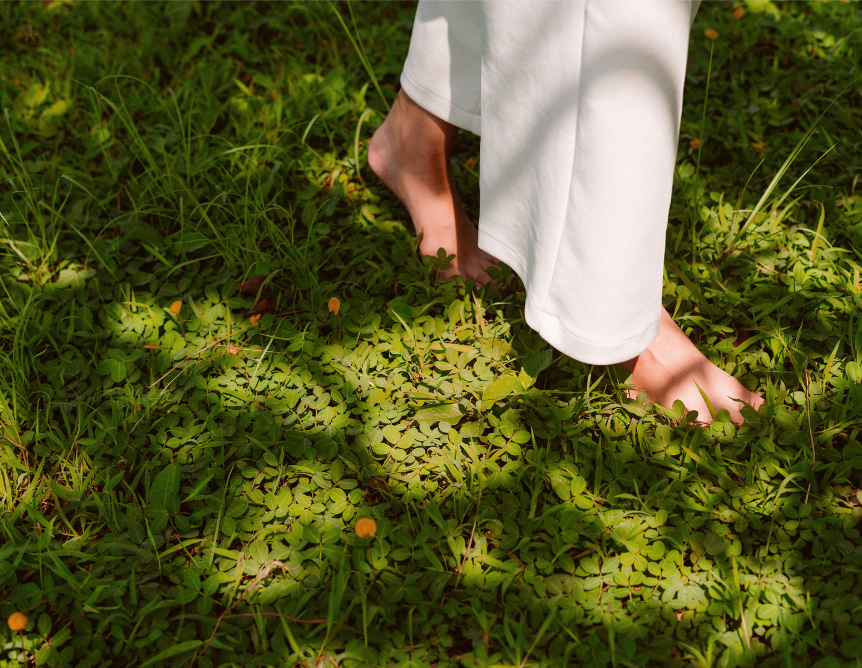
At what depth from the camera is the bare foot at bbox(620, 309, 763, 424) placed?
1.65m

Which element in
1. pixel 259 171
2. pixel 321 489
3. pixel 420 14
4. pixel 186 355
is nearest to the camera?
pixel 321 489

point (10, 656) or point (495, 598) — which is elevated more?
point (495, 598)

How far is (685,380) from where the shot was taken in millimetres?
1655

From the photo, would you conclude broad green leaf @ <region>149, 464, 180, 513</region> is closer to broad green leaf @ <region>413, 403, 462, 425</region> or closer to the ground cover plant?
the ground cover plant

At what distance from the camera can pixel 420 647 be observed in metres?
1.32

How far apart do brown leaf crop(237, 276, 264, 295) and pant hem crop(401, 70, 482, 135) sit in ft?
2.23

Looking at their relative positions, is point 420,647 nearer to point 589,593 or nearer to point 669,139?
point 589,593

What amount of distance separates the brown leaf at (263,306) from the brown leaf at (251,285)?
0.03m

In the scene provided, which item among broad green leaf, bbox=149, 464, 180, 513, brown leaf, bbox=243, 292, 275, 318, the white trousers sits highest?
the white trousers

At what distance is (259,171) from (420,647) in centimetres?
154

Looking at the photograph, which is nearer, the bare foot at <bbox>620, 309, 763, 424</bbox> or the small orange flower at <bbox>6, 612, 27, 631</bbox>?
the small orange flower at <bbox>6, 612, 27, 631</bbox>

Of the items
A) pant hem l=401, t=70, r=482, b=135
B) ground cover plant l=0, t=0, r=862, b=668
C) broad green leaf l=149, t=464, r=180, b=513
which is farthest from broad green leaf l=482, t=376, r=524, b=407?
broad green leaf l=149, t=464, r=180, b=513

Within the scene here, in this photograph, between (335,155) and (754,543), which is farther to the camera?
(335,155)

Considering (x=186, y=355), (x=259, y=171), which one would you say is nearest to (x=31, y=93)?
(x=259, y=171)
